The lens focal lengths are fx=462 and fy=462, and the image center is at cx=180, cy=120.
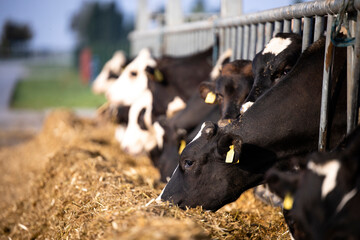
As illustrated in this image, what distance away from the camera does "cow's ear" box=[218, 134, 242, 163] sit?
3.04 metres

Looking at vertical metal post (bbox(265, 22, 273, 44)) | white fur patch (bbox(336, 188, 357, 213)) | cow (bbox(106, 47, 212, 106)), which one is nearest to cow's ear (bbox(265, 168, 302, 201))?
white fur patch (bbox(336, 188, 357, 213))

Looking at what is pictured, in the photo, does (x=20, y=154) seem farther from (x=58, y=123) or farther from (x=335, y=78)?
(x=335, y=78)

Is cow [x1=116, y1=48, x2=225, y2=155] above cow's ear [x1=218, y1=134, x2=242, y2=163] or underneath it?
underneath

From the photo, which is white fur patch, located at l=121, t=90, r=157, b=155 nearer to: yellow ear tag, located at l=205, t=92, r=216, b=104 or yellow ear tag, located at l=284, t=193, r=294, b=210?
yellow ear tag, located at l=205, t=92, r=216, b=104

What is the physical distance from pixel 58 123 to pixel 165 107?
374 centimetres

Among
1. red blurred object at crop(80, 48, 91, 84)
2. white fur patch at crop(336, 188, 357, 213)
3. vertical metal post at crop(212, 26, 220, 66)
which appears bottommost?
red blurred object at crop(80, 48, 91, 84)

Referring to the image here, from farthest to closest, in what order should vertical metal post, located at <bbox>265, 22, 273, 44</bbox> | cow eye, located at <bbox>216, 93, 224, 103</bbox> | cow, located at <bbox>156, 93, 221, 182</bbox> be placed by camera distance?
cow, located at <bbox>156, 93, 221, 182</bbox> → vertical metal post, located at <bbox>265, 22, 273, 44</bbox> → cow eye, located at <bbox>216, 93, 224, 103</bbox>

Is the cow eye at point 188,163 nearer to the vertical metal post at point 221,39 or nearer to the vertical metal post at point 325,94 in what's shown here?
the vertical metal post at point 325,94

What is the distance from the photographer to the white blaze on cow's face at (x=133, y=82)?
23.7 ft

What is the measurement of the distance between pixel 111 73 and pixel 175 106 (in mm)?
3239

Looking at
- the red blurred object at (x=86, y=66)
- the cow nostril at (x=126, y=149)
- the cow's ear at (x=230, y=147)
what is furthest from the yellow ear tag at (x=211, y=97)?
the red blurred object at (x=86, y=66)

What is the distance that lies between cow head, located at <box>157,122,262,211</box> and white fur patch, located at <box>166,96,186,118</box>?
2.85 meters

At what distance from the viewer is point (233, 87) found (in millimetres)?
4234

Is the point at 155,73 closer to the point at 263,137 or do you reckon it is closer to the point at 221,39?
the point at 221,39
